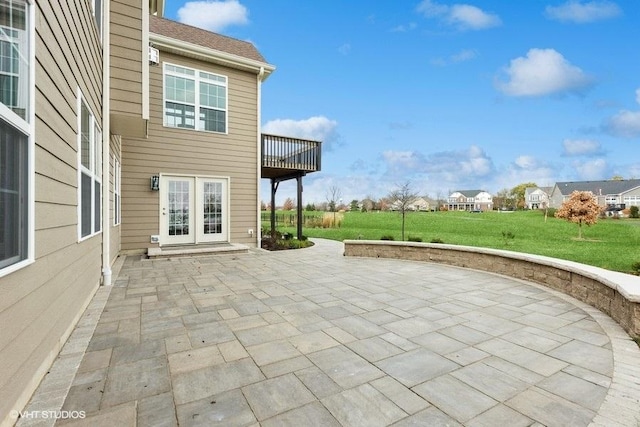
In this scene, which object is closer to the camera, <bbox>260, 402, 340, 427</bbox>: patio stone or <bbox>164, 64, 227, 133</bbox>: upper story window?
<bbox>260, 402, 340, 427</bbox>: patio stone

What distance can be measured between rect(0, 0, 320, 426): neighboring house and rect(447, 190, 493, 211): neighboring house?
73.3 meters

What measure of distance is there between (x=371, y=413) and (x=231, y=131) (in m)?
8.33

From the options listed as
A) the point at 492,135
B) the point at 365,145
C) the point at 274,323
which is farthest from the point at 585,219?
the point at 365,145

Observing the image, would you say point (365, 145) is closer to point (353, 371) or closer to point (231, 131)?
point (231, 131)

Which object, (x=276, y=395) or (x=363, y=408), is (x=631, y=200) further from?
(x=276, y=395)

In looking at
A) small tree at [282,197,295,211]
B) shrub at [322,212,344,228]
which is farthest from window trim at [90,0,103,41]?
small tree at [282,197,295,211]

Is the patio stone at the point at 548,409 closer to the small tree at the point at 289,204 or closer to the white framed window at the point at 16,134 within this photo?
the white framed window at the point at 16,134

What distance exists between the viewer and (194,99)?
8188 millimetres

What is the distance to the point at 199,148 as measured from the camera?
8.25 m

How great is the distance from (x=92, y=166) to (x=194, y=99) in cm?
489

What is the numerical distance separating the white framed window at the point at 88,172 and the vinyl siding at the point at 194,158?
3141mm

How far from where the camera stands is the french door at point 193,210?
790cm

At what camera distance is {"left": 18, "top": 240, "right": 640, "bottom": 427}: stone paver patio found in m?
1.78

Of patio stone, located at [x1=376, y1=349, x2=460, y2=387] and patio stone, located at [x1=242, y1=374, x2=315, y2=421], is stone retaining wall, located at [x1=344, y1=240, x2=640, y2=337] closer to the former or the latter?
patio stone, located at [x1=376, y1=349, x2=460, y2=387]
